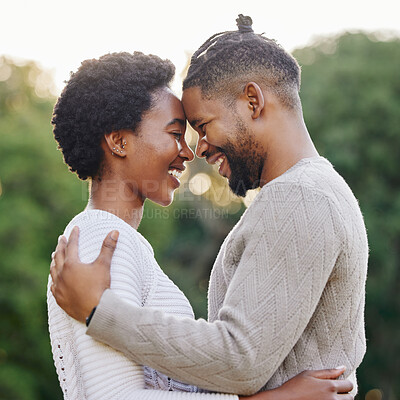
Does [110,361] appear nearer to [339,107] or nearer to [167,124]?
[167,124]

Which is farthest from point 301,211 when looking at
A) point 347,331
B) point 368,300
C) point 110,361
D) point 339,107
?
point 339,107

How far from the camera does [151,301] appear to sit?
267cm

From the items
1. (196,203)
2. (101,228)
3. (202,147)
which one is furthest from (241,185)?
(196,203)

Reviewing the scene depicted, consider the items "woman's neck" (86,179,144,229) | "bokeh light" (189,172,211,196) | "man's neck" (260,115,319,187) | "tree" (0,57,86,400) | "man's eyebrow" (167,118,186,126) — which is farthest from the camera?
"bokeh light" (189,172,211,196)

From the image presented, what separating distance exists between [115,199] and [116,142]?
0.93ft


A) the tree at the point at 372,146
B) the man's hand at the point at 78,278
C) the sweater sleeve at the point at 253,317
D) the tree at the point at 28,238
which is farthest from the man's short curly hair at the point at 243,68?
the tree at the point at 372,146

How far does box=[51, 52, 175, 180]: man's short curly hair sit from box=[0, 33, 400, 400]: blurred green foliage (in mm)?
12401

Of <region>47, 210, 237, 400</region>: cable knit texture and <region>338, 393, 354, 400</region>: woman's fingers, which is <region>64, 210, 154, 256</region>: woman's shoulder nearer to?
<region>47, 210, 237, 400</region>: cable knit texture

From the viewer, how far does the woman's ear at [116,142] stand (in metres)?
3.03

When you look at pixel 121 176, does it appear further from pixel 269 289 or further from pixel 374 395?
pixel 374 395

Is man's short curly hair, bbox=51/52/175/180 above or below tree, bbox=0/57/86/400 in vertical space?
above

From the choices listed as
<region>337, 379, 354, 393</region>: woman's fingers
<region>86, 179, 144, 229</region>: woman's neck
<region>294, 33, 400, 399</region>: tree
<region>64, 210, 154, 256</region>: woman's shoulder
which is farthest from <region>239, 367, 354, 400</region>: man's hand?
<region>294, 33, 400, 399</region>: tree

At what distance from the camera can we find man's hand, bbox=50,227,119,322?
240 cm

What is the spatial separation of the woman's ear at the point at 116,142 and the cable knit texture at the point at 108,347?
35 centimetres
